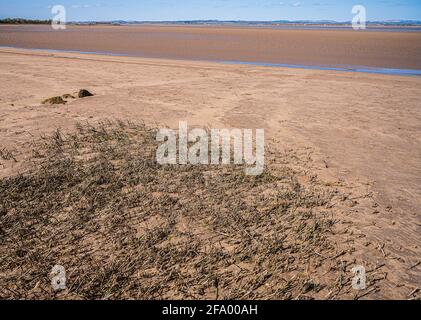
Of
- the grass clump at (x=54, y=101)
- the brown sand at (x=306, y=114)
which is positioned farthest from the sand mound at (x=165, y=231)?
the grass clump at (x=54, y=101)

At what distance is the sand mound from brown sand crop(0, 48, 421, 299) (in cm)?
55

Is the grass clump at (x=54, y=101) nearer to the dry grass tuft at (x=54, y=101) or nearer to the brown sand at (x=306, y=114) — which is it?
the dry grass tuft at (x=54, y=101)

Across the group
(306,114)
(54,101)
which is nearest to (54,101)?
(54,101)

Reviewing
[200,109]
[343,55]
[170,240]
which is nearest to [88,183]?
[170,240]

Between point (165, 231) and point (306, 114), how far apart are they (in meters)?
6.16

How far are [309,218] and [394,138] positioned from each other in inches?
164

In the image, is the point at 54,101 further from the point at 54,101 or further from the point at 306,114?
the point at 306,114

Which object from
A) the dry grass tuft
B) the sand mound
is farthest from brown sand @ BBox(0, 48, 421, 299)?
the sand mound

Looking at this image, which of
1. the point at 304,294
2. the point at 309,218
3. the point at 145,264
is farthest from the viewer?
the point at 309,218

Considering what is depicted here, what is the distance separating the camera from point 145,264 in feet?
9.80

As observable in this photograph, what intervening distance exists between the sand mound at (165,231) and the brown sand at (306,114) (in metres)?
0.55

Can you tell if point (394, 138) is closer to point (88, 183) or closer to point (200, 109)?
point (200, 109)

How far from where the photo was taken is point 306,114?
27.8 feet
